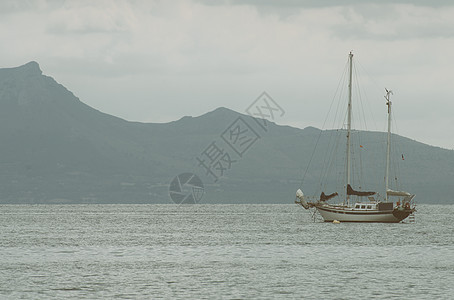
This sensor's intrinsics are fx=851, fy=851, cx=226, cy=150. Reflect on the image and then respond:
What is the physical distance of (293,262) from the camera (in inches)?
3319

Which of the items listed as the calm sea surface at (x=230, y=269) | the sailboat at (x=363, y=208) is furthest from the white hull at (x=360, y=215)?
the calm sea surface at (x=230, y=269)

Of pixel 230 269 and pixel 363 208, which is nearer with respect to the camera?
pixel 230 269

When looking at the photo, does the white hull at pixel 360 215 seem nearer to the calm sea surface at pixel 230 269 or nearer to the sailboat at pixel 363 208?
the sailboat at pixel 363 208

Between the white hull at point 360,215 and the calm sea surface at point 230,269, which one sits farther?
the white hull at point 360,215

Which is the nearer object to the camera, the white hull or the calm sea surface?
the calm sea surface

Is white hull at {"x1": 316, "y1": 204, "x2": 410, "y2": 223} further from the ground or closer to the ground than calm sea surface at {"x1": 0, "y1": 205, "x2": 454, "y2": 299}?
further from the ground

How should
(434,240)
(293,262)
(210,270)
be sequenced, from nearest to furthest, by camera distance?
(210,270) < (293,262) < (434,240)

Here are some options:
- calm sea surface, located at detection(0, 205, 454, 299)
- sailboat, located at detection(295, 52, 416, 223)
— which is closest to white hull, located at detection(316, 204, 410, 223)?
sailboat, located at detection(295, 52, 416, 223)

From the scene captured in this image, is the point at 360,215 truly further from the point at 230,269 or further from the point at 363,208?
the point at 230,269

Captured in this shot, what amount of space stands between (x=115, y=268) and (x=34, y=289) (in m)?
15.9

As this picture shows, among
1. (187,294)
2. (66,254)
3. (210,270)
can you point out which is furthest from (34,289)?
(66,254)

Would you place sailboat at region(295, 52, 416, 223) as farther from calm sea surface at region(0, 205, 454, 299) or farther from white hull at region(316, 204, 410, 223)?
calm sea surface at region(0, 205, 454, 299)

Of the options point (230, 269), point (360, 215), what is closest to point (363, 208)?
point (360, 215)

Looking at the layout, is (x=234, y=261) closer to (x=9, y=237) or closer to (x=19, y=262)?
(x=19, y=262)
